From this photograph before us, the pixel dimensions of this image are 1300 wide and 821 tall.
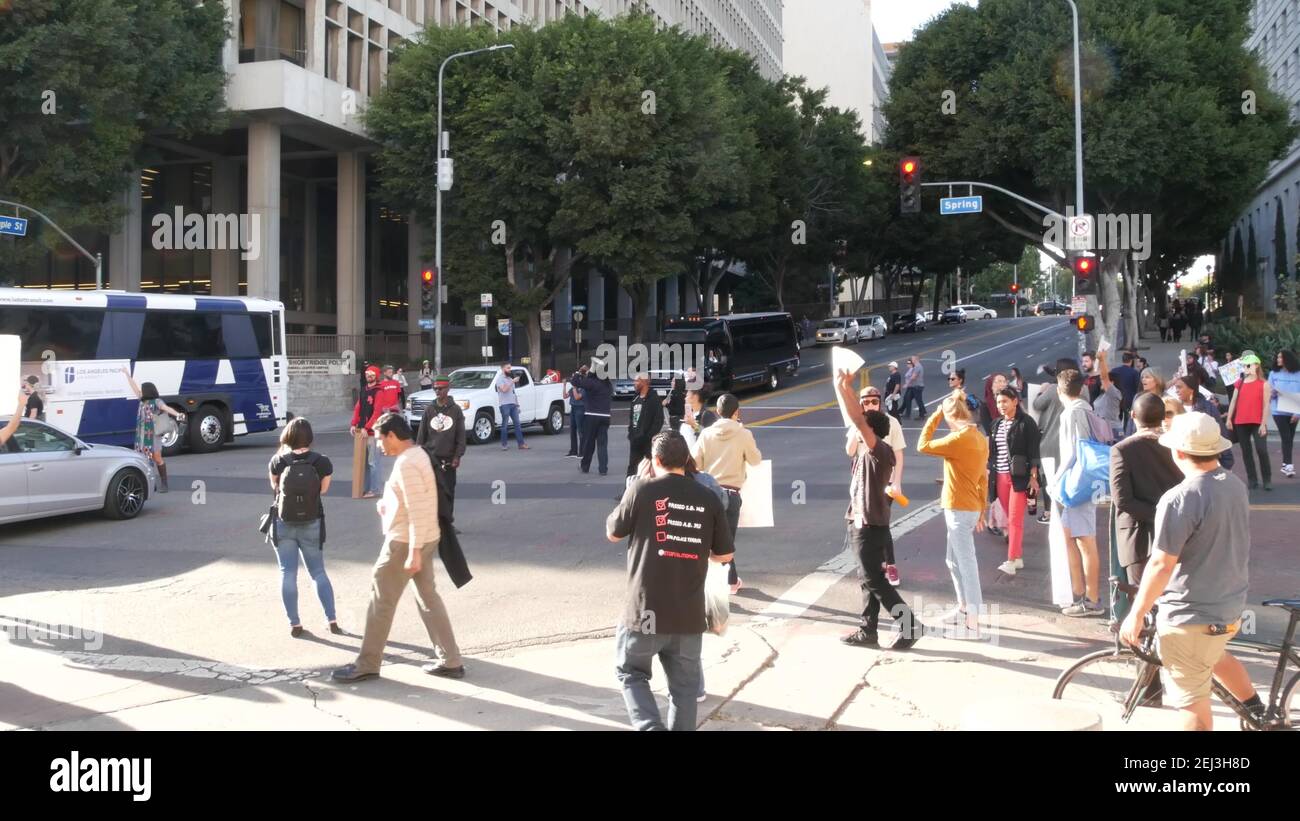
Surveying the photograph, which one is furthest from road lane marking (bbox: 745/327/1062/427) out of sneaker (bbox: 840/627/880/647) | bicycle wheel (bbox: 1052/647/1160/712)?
bicycle wheel (bbox: 1052/647/1160/712)

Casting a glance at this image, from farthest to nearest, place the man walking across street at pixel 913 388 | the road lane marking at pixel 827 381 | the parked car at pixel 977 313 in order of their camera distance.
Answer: the parked car at pixel 977 313 < the road lane marking at pixel 827 381 < the man walking across street at pixel 913 388

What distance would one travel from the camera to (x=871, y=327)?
6425 centimetres

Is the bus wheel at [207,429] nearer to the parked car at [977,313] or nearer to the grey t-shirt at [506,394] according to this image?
the grey t-shirt at [506,394]

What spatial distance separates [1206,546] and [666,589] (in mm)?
2375

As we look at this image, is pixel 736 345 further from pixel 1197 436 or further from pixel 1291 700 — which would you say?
pixel 1197 436

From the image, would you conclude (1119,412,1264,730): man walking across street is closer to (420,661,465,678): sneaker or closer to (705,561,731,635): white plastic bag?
(705,561,731,635): white plastic bag

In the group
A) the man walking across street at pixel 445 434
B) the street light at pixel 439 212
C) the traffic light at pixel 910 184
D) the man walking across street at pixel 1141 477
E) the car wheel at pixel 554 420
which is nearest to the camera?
the man walking across street at pixel 1141 477

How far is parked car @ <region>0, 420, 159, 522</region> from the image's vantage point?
39.7 feet

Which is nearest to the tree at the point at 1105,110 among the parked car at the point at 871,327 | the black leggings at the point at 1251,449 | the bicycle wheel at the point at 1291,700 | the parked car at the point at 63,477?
the parked car at the point at 871,327

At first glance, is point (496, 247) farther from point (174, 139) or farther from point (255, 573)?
point (255, 573)

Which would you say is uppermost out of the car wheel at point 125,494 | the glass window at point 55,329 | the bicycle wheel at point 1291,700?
the glass window at point 55,329

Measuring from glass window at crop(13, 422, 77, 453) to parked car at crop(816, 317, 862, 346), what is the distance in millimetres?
49231

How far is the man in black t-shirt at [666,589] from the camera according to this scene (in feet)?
17.4

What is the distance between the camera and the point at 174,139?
39219 mm
